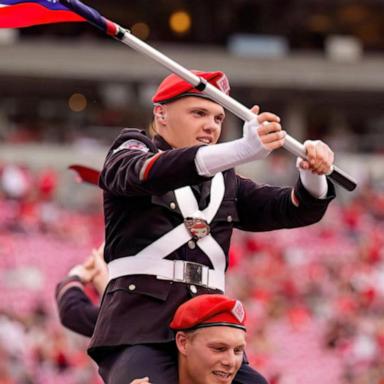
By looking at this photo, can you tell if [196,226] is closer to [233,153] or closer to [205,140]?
[205,140]

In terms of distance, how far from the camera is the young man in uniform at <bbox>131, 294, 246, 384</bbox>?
4340 millimetres

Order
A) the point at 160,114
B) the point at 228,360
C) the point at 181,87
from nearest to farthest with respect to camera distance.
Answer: the point at 228,360 → the point at 181,87 → the point at 160,114

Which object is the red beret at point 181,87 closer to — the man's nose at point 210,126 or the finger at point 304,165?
the man's nose at point 210,126

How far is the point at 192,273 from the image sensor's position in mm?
4609

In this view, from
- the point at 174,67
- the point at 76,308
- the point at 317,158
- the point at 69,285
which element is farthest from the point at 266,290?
the point at 174,67

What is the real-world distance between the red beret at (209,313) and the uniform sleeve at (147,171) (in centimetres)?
40

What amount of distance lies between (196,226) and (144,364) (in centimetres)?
52

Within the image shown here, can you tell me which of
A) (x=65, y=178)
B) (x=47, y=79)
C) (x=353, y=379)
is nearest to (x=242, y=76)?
(x=47, y=79)

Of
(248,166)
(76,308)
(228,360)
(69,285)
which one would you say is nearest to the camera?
(228,360)

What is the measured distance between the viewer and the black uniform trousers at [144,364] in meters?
4.41

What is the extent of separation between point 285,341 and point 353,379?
6.78 ft

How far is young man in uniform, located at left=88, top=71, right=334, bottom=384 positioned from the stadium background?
6.13 meters

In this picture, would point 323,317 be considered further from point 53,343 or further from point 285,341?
point 53,343

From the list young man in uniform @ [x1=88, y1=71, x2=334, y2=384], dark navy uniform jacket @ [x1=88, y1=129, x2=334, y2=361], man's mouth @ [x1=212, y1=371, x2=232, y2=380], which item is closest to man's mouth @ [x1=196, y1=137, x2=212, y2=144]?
young man in uniform @ [x1=88, y1=71, x2=334, y2=384]
